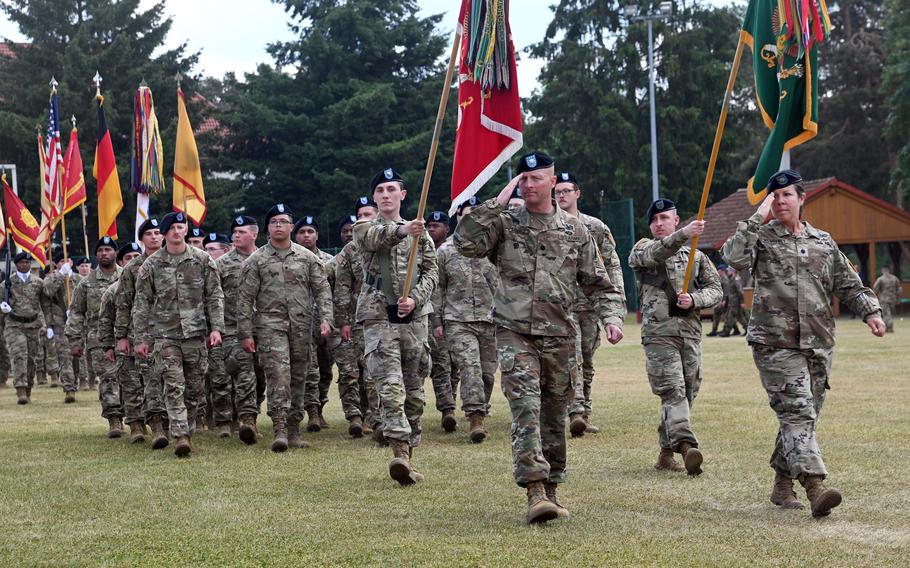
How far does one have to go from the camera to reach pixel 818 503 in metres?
7.39

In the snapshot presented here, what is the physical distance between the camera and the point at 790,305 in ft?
25.7

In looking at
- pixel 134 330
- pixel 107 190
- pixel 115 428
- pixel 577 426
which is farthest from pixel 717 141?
pixel 107 190

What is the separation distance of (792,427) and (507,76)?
3296 millimetres

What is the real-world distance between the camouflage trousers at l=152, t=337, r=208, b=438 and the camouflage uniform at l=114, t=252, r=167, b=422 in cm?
30

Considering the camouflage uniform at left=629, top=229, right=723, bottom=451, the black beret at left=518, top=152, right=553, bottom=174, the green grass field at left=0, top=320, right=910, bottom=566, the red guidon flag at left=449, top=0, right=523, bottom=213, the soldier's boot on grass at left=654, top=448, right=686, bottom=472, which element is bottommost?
the green grass field at left=0, top=320, right=910, bottom=566

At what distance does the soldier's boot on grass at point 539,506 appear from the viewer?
7285 mm

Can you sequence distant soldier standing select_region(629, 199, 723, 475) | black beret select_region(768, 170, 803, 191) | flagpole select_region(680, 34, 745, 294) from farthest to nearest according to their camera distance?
distant soldier standing select_region(629, 199, 723, 475), flagpole select_region(680, 34, 745, 294), black beret select_region(768, 170, 803, 191)

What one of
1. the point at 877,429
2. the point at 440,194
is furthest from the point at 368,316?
the point at 440,194

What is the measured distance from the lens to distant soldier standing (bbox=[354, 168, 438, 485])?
31.1 ft

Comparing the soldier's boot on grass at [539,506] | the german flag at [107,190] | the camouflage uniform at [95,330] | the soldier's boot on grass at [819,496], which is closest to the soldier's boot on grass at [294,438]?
the camouflage uniform at [95,330]

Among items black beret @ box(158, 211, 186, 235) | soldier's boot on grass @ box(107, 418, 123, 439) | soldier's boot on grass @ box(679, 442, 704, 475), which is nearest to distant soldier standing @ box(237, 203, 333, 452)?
black beret @ box(158, 211, 186, 235)

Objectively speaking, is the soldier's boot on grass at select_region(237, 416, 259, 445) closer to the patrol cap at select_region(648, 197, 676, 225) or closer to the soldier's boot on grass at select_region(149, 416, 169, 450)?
the soldier's boot on grass at select_region(149, 416, 169, 450)

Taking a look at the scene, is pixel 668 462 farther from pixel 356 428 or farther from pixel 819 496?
pixel 356 428

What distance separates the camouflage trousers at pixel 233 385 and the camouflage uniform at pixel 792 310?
19.6 feet
